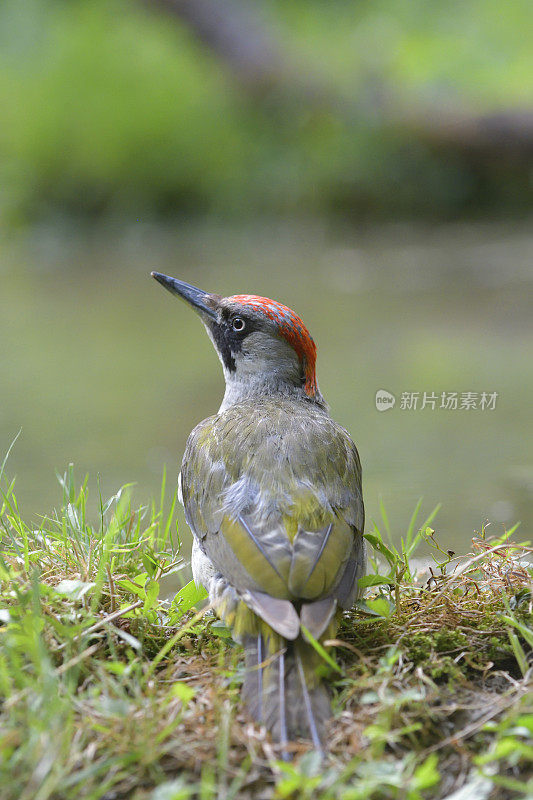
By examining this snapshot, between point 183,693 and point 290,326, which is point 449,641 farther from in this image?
point 290,326

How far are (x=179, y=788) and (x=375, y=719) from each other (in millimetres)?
507

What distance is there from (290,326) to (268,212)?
6954mm

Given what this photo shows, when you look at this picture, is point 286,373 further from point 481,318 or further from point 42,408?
point 481,318

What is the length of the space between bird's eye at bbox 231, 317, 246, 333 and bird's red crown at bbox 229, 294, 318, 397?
0.19ft

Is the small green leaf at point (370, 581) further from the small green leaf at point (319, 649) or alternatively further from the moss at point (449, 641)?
the small green leaf at point (319, 649)

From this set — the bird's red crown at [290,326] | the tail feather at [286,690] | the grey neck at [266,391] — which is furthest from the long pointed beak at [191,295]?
the tail feather at [286,690]

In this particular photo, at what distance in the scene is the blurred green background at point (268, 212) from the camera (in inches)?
205

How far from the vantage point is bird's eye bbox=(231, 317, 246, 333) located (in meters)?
3.34

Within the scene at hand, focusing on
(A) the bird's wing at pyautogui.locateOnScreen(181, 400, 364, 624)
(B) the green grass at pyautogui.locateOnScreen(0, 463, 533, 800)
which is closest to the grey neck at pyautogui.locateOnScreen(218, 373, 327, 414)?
(A) the bird's wing at pyautogui.locateOnScreen(181, 400, 364, 624)

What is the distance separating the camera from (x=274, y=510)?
260 cm

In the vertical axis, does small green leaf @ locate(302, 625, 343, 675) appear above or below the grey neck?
below

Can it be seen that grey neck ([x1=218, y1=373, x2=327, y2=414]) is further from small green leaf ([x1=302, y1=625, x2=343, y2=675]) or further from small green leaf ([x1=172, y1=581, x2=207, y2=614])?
small green leaf ([x1=302, y1=625, x2=343, y2=675])

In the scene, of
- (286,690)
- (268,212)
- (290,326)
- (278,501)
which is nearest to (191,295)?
(290,326)

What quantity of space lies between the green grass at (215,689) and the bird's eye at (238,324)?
→ 2.70ft
